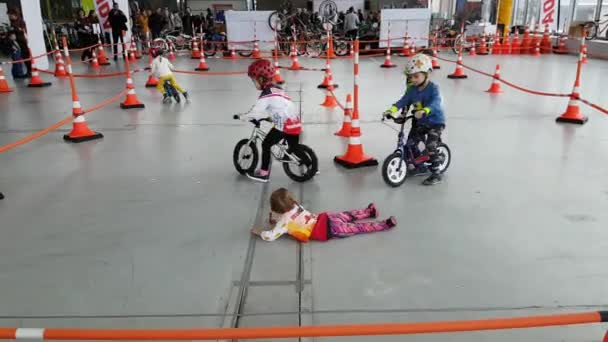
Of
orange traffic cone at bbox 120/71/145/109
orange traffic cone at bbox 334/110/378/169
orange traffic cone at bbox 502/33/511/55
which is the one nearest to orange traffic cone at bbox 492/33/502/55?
orange traffic cone at bbox 502/33/511/55

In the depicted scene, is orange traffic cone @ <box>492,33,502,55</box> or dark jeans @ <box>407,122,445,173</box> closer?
dark jeans @ <box>407,122,445,173</box>

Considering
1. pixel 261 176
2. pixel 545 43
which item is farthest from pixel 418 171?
pixel 545 43

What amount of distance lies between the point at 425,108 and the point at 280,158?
5.23 ft

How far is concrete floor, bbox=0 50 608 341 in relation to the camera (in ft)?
10.3

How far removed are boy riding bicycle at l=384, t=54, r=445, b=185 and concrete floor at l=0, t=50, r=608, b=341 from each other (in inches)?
13.6

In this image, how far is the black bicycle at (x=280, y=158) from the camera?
17.2ft

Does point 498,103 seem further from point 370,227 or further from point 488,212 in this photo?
point 370,227

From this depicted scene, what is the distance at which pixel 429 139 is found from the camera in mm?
5242

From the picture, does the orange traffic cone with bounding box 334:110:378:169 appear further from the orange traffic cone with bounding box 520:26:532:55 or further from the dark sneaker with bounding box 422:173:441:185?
the orange traffic cone with bounding box 520:26:532:55

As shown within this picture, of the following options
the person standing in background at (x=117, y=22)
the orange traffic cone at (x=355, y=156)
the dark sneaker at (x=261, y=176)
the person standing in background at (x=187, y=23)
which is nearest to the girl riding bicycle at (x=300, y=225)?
the dark sneaker at (x=261, y=176)

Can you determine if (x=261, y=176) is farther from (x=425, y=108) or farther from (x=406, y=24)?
(x=406, y=24)

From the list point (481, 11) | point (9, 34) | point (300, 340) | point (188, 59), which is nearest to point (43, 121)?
point (9, 34)

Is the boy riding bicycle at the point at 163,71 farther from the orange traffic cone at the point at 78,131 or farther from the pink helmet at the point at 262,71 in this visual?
the pink helmet at the point at 262,71

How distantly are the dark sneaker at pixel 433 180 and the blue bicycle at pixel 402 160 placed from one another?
4.9 inches
